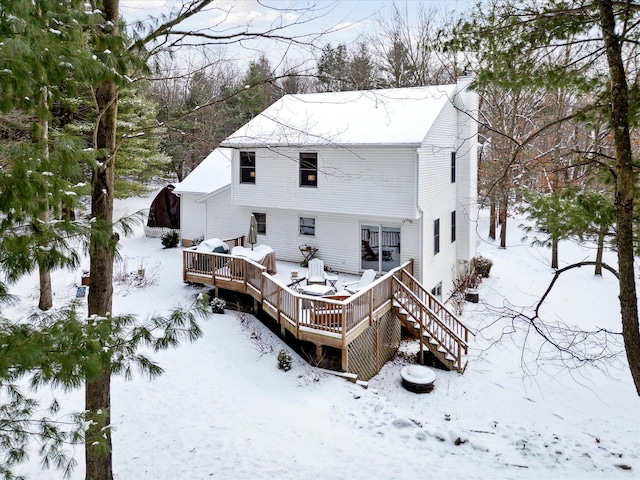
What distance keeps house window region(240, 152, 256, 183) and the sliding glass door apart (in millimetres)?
4595

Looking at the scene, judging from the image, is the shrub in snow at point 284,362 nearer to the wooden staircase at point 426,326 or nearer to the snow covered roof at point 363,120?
the wooden staircase at point 426,326

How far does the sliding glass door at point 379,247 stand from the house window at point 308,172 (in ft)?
7.60

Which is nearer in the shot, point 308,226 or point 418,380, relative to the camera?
point 418,380

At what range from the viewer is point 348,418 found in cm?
885

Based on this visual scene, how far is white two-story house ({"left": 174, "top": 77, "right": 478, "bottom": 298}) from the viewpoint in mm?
13984


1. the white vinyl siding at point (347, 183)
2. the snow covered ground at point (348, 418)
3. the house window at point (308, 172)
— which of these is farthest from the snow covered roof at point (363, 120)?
the snow covered ground at point (348, 418)

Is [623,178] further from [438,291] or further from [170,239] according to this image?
[170,239]

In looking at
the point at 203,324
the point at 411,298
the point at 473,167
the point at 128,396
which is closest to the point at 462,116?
the point at 473,167

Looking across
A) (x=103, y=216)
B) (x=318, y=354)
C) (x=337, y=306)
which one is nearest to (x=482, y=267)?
(x=337, y=306)

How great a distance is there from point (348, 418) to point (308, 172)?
8.88m

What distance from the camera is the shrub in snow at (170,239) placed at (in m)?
20.0

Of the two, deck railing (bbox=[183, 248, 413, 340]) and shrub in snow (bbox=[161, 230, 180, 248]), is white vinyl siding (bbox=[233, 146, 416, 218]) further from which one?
shrub in snow (bbox=[161, 230, 180, 248])

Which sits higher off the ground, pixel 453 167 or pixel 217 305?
pixel 453 167

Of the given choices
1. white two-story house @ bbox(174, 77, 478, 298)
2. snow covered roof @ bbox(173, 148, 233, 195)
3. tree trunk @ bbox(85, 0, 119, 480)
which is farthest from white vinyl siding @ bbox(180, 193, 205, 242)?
tree trunk @ bbox(85, 0, 119, 480)
